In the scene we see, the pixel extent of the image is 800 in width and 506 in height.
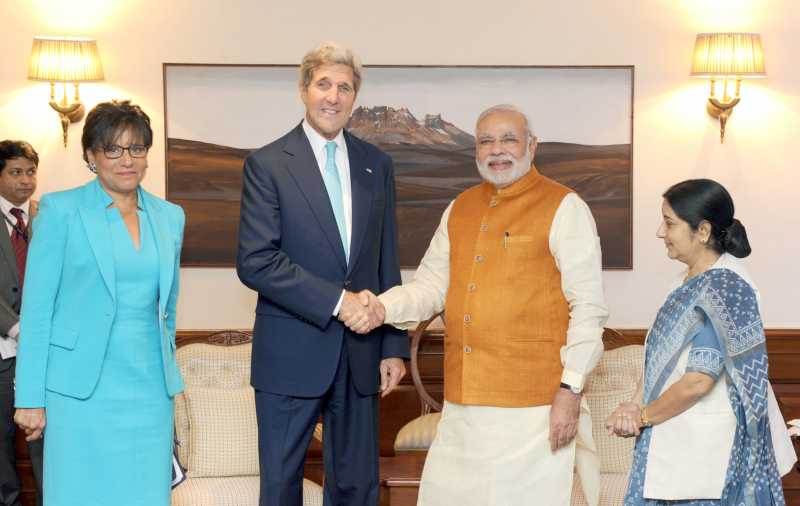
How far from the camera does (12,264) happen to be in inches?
171

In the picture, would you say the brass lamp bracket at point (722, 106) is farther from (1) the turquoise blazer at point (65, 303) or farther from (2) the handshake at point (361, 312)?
(1) the turquoise blazer at point (65, 303)

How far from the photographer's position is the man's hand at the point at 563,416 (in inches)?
124

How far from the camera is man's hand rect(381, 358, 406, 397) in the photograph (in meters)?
3.34

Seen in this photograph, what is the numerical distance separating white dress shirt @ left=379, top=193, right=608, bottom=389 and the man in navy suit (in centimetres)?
10

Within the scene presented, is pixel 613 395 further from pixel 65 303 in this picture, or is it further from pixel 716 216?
pixel 65 303

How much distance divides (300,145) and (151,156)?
1.86 meters

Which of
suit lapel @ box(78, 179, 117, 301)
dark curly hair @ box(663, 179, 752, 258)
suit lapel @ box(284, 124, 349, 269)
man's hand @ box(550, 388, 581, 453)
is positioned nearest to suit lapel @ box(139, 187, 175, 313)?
suit lapel @ box(78, 179, 117, 301)

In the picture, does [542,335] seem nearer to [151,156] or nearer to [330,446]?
[330,446]

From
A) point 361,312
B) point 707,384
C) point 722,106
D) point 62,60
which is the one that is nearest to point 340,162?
point 361,312

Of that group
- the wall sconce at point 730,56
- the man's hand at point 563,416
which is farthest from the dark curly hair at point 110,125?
the wall sconce at point 730,56

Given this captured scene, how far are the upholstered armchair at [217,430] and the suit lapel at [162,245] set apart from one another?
1265 millimetres

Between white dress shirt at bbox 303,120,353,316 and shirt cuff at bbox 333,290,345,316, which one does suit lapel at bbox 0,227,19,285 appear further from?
shirt cuff at bbox 333,290,345,316

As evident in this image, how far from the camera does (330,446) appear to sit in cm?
327

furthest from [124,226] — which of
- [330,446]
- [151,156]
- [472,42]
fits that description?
[472,42]
